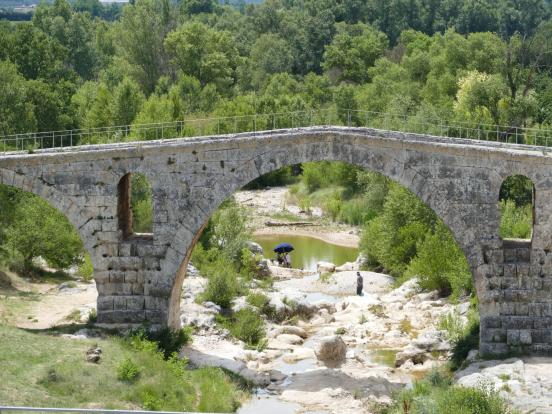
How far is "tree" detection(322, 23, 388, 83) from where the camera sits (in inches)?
3666

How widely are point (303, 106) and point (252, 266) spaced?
29416 millimetres

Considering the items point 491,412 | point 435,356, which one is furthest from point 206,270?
point 491,412

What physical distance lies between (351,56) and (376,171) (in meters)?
62.7

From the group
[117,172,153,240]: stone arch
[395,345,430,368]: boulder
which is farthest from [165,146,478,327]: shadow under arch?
[395,345,430,368]: boulder

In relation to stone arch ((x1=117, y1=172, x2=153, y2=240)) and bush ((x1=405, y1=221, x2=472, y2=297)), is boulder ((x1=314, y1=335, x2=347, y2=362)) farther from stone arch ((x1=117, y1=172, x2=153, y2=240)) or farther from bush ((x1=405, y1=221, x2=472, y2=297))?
stone arch ((x1=117, y1=172, x2=153, y2=240))

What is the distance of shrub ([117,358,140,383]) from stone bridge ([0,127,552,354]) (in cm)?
432

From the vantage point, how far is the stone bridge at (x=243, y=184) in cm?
3161

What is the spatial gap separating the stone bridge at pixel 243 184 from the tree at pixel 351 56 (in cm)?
6020

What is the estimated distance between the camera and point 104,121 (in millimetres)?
62844

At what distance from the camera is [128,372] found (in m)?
28.6

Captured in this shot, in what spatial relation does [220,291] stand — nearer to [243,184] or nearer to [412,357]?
[243,184]

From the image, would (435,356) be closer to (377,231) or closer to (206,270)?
(206,270)

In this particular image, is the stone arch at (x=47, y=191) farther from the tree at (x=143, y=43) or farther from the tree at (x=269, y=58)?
the tree at (x=269, y=58)

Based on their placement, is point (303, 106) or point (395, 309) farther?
point (303, 106)
